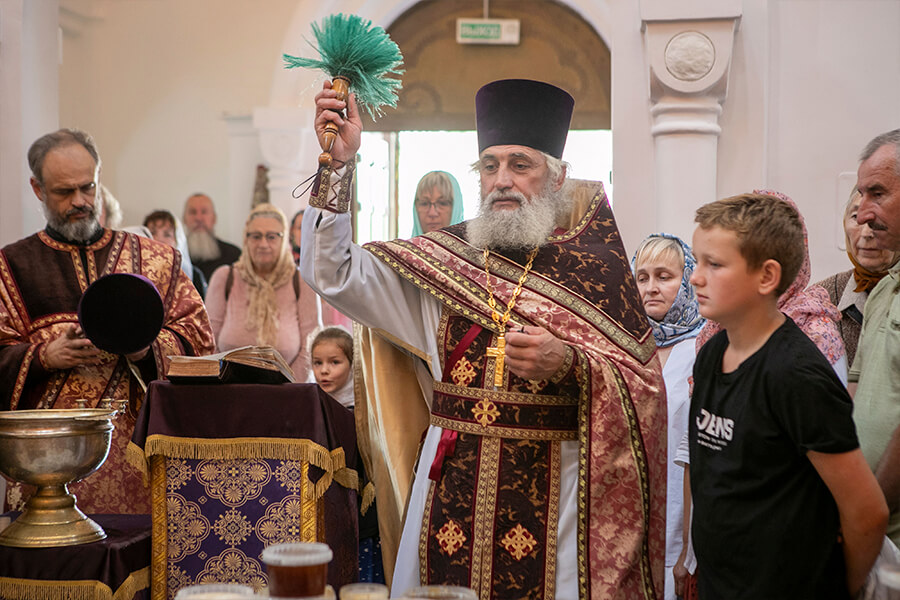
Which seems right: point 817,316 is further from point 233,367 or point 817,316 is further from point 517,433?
point 233,367

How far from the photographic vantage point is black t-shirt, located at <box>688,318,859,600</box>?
227 cm

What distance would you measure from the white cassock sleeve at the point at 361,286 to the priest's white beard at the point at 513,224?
282 mm

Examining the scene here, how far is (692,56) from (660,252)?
1724mm

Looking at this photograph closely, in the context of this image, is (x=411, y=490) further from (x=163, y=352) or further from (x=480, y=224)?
(x=163, y=352)

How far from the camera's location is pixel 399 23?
30.3 feet

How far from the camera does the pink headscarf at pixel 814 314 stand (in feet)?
10.2

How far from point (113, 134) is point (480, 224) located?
28.3 feet

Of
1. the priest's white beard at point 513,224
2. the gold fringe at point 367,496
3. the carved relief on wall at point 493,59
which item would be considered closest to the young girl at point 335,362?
the gold fringe at point 367,496

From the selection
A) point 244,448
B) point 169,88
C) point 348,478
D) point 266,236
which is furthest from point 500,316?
point 169,88

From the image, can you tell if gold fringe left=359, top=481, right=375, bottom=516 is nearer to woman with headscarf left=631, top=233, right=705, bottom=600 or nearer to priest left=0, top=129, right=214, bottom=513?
priest left=0, top=129, right=214, bottom=513

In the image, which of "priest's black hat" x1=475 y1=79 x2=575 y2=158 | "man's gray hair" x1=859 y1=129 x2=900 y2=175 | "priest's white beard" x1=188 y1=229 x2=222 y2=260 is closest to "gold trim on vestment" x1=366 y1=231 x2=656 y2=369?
"priest's black hat" x1=475 y1=79 x2=575 y2=158

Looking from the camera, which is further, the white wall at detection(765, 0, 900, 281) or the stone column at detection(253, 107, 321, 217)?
the stone column at detection(253, 107, 321, 217)

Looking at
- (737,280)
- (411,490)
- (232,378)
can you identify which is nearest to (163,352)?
(232,378)

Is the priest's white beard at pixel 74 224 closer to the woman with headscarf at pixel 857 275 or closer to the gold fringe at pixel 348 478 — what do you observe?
the gold fringe at pixel 348 478
